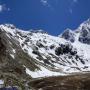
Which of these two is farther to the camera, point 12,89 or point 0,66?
point 0,66

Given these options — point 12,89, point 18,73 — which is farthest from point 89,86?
point 18,73

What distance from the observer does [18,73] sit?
13500cm

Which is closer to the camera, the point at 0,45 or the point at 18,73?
the point at 18,73

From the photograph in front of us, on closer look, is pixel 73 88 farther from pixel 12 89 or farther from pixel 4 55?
pixel 4 55

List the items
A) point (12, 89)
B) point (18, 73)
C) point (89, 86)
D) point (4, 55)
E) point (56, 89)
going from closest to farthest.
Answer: point (12, 89) < point (56, 89) < point (89, 86) < point (18, 73) < point (4, 55)

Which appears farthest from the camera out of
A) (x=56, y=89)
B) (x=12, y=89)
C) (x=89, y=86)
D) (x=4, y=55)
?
(x=4, y=55)

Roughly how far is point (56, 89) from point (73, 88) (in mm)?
5676

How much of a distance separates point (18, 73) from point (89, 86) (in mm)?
56067

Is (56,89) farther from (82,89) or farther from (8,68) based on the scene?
(8,68)

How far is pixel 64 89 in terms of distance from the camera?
7956cm

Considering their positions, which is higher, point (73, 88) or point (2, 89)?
point (73, 88)

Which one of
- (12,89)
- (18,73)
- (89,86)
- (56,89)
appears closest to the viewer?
(12,89)

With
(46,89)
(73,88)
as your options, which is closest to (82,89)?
(73,88)

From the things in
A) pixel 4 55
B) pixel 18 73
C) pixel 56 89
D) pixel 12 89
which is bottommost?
pixel 12 89
